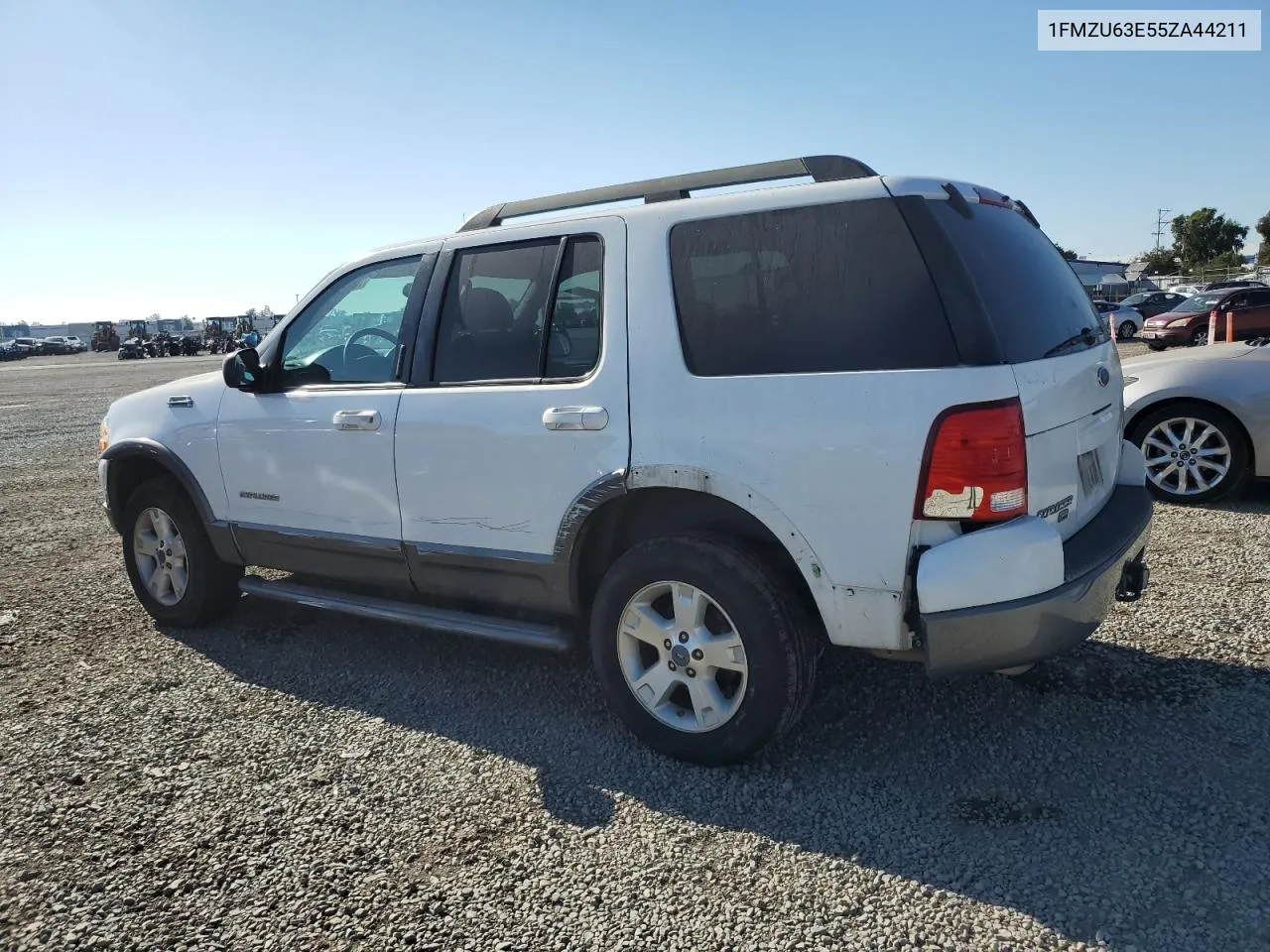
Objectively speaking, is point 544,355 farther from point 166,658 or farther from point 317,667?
point 166,658

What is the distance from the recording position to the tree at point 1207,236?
75.4 m

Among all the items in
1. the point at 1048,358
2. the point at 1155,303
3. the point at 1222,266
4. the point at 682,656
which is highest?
the point at 1222,266

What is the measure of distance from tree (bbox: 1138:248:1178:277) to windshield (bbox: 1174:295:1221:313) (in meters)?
71.7

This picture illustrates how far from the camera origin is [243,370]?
4.07m

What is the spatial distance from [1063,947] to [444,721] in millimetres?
2307

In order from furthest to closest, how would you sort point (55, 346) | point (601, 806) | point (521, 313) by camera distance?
point (55, 346), point (521, 313), point (601, 806)

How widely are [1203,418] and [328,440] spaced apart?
19.1 feet

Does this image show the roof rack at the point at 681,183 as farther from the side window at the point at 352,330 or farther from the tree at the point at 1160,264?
the tree at the point at 1160,264

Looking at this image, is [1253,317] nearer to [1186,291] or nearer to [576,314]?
[576,314]

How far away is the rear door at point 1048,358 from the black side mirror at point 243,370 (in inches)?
121

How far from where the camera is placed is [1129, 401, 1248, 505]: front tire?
6.05m

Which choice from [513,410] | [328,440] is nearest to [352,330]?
[328,440]

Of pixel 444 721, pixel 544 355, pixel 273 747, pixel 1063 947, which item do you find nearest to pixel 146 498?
pixel 273 747

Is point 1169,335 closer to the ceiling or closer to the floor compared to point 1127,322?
closer to the floor
